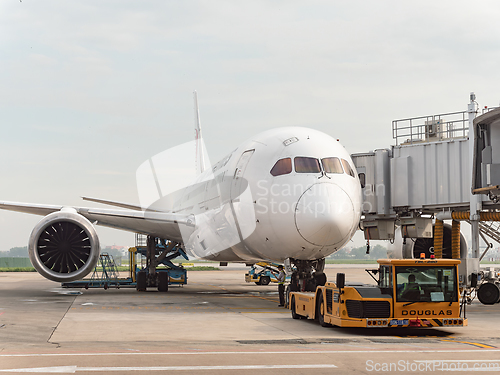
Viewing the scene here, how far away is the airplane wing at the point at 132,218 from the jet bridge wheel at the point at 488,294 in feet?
29.6

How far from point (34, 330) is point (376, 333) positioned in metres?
6.20

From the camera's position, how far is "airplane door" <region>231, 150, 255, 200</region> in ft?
49.0

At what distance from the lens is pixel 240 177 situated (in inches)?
595

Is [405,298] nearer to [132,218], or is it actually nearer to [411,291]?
[411,291]

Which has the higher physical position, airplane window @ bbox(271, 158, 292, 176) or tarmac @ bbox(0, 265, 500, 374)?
airplane window @ bbox(271, 158, 292, 176)

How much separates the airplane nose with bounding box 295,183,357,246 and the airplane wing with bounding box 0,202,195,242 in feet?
22.7

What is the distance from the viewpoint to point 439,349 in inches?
349

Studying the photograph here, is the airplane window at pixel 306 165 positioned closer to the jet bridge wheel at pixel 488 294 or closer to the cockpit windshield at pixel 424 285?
the cockpit windshield at pixel 424 285

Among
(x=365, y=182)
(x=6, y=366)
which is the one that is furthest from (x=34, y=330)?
(x=365, y=182)

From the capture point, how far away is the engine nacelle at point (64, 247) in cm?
1864

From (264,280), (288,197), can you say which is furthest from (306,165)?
(264,280)

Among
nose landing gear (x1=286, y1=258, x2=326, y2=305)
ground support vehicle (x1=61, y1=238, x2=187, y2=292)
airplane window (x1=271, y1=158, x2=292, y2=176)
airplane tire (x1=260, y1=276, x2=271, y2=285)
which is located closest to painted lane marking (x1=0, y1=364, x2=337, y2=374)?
airplane window (x1=271, y1=158, x2=292, y2=176)

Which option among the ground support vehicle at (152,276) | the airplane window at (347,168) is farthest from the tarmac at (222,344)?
the ground support vehicle at (152,276)

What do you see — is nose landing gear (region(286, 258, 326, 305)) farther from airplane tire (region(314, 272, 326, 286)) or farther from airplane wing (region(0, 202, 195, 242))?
airplane wing (region(0, 202, 195, 242))
